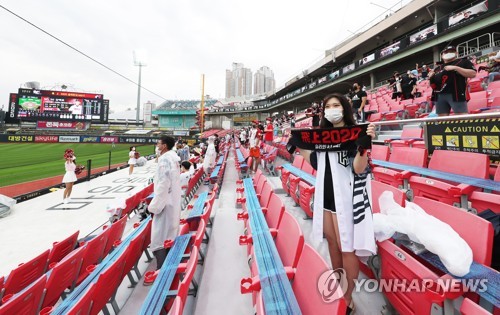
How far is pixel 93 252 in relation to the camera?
2.72 meters

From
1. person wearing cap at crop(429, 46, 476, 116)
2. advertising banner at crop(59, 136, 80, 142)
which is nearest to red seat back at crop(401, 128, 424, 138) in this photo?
person wearing cap at crop(429, 46, 476, 116)

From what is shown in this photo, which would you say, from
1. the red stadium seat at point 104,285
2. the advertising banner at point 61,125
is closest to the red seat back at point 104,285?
the red stadium seat at point 104,285

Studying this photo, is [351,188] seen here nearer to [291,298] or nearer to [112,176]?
[291,298]

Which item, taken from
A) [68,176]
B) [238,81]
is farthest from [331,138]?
[238,81]

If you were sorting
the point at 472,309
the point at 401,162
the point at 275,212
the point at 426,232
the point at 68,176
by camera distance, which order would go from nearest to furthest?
→ the point at 472,309 < the point at 426,232 < the point at 275,212 < the point at 401,162 < the point at 68,176

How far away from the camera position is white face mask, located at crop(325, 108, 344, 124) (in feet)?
5.49

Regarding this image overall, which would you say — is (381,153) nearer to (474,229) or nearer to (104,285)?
(474,229)

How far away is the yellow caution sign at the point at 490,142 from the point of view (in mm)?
2938

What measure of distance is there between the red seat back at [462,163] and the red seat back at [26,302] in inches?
176

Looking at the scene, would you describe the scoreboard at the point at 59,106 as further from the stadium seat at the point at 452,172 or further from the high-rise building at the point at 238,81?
the high-rise building at the point at 238,81

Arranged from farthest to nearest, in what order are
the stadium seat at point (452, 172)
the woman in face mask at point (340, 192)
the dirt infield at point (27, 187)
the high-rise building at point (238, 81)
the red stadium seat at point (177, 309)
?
the high-rise building at point (238, 81)
the dirt infield at point (27, 187)
the stadium seat at point (452, 172)
the woman in face mask at point (340, 192)
the red stadium seat at point (177, 309)

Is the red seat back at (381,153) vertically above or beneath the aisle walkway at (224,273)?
above

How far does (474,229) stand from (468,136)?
105 inches

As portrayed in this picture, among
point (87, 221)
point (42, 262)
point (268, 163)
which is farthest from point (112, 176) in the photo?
point (42, 262)
